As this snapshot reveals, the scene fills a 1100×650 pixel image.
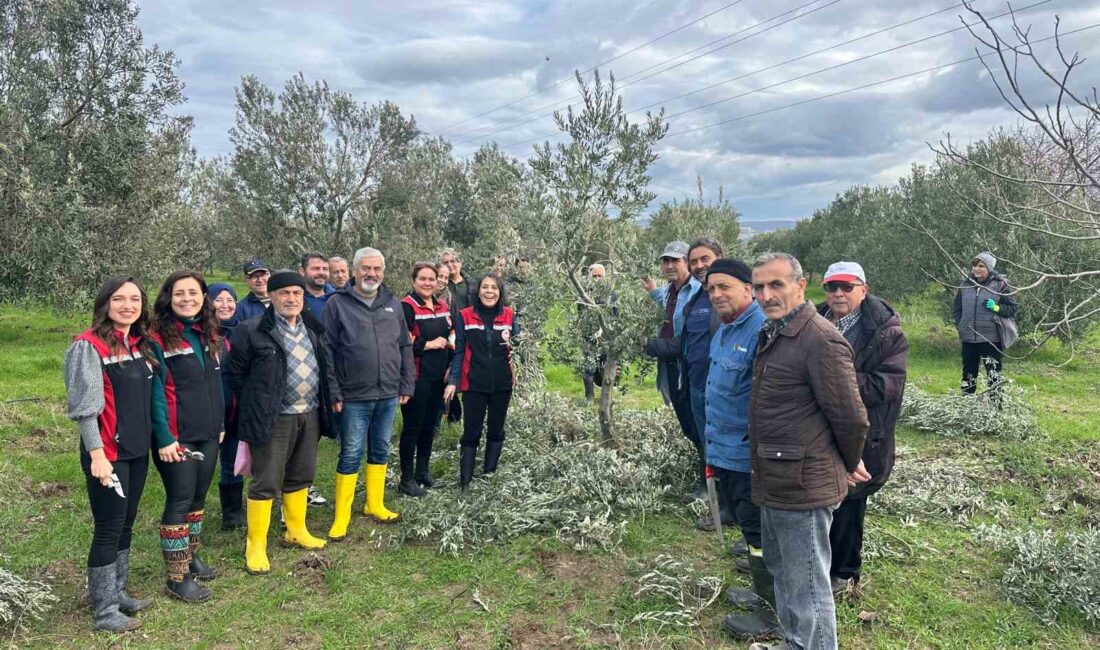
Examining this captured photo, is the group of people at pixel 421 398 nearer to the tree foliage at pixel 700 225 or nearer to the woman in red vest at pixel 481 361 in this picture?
the woman in red vest at pixel 481 361

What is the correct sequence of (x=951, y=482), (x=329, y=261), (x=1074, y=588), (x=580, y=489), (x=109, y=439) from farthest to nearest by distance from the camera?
(x=329, y=261) < (x=951, y=482) < (x=580, y=489) < (x=1074, y=588) < (x=109, y=439)

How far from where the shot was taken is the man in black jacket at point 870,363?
3691 mm

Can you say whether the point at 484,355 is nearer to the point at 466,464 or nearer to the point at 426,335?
the point at 426,335

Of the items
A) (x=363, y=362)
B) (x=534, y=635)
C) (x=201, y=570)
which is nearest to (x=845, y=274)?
(x=534, y=635)

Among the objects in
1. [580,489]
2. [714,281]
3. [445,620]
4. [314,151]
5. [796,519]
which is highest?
[314,151]

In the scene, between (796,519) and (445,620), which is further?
(445,620)

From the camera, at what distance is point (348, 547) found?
16.9 feet

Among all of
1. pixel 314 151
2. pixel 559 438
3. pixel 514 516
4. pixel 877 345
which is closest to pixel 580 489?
pixel 514 516

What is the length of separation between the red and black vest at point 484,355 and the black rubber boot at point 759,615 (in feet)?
9.68

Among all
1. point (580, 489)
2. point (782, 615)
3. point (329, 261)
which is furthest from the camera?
point (329, 261)

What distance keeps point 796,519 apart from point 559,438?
4471 mm

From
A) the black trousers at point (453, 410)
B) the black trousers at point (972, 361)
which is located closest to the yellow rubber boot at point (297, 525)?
the black trousers at point (453, 410)

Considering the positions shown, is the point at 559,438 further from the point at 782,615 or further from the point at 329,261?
the point at 782,615

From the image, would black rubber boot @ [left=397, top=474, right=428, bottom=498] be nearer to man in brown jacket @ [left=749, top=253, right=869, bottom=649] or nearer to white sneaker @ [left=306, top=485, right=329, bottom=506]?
white sneaker @ [left=306, top=485, right=329, bottom=506]
